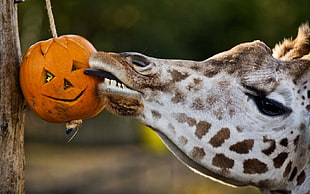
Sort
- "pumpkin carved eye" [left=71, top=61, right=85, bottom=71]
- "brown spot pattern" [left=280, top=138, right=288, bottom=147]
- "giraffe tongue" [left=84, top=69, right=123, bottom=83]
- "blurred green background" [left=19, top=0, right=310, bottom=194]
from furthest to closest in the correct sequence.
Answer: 1. "blurred green background" [left=19, top=0, right=310, bottom=194]
2. "brown spot pattern" [left=280, top=138, right=288, bottom=147]
3. "pumpkin carved eye" [left=71, top=61, right=85, bottom=71]
4. "giraffe tongue" [left=84, top=69, right=123, bottom=83]

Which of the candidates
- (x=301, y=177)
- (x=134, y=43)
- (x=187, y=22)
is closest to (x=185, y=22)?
(x=187, y=22)

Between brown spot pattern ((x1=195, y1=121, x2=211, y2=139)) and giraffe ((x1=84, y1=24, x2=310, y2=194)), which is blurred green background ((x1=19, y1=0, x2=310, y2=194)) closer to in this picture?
giraffe ((x1=84, y1=24, x2=310, y2=194))

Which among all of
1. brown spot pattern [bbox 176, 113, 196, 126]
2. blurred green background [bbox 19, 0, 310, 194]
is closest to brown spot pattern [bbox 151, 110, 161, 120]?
brown spot pattern [bbox 176, 113, 196, 126]

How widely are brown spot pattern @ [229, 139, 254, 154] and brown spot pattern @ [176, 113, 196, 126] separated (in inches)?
10.7

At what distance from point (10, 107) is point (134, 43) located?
18454 mm

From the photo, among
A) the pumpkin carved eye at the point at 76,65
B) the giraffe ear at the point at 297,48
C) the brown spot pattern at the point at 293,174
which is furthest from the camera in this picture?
the giraffe ear at the point at 297,48

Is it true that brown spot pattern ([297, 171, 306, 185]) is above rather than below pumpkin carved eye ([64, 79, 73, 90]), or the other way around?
below

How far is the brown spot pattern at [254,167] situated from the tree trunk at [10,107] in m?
1.29

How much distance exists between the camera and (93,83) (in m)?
3.60

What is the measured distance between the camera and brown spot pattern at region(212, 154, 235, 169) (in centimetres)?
367

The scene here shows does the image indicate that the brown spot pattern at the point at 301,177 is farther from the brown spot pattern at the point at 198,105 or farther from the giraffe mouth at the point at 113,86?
the giraffe mouth at the point at 113,86

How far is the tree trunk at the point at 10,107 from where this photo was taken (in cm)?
354

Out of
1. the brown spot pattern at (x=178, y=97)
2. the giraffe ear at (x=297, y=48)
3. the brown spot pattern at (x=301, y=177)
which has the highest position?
the giraffe ear at (x=297, y=48)

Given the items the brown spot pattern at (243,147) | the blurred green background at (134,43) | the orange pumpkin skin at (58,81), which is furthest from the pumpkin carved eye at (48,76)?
the blurred green background at (134,43)
